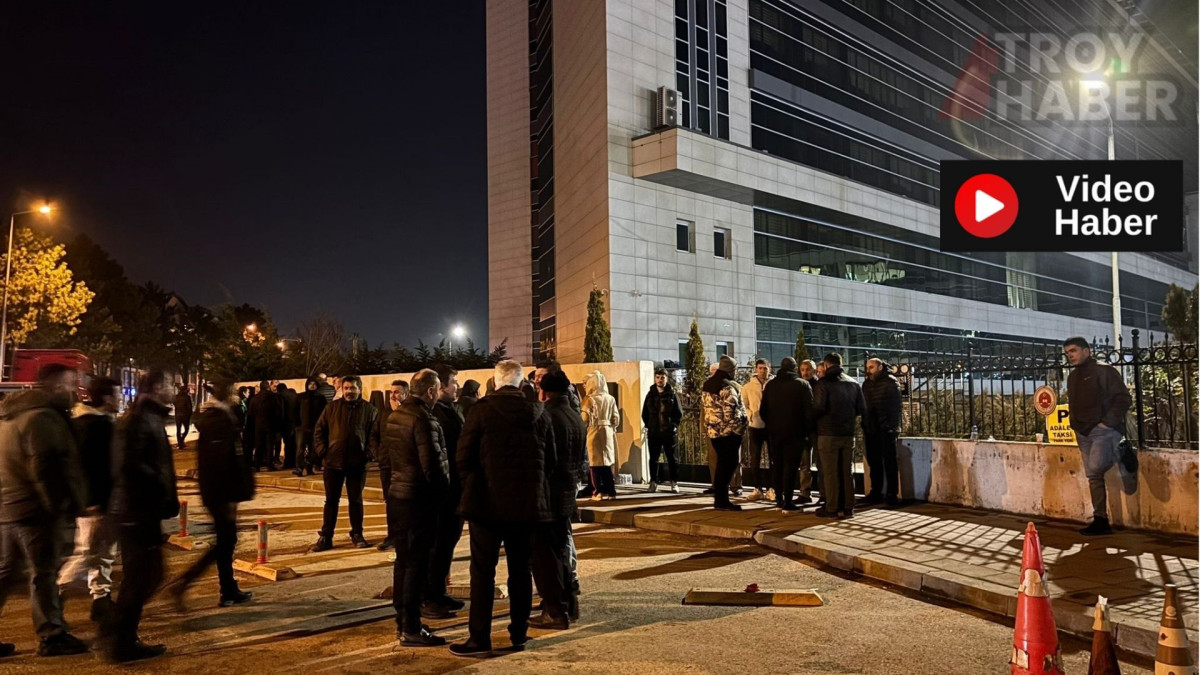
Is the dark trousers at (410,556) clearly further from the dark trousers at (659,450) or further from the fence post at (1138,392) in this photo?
the dark trousers at (659,450)

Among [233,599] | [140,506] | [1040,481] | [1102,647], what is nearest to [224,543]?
[233,599]

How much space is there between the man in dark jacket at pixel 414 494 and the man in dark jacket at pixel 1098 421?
6.74 meters

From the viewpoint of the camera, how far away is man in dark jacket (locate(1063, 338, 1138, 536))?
8.97 m

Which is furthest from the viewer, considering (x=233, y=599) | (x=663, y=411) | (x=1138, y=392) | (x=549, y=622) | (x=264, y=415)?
(x=264, y=415)

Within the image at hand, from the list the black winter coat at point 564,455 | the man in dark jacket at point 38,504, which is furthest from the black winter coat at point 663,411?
the man in dark jacket at point 38,504

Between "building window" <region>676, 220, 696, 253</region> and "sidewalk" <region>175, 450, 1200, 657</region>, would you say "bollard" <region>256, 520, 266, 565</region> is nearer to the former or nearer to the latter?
"sidewalk" <region>175, 450, 1200, 657</region>

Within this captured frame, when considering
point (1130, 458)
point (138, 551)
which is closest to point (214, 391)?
point (138, 551)

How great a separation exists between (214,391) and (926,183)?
4858 centimetres

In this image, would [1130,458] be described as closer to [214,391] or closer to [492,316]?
[214,391]

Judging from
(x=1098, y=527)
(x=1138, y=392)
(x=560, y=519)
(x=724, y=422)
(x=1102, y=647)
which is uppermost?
(x=1138, y=392)

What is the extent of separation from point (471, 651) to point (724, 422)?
6401 mm

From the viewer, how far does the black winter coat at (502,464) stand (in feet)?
18.8

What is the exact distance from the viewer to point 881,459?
11.7 m

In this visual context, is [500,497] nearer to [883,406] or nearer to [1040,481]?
[883,406]
